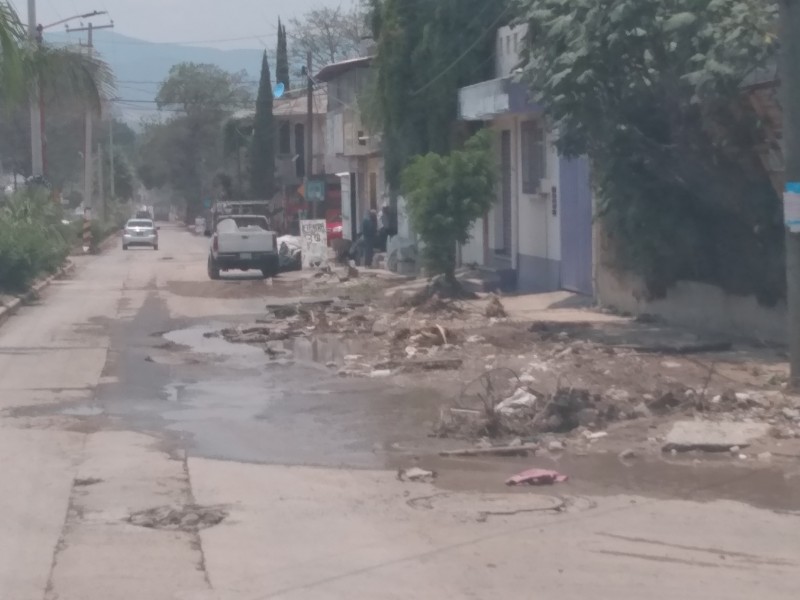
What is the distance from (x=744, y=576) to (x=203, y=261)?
4100 centimetres

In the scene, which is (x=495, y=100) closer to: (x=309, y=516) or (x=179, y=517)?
(x=309, y=516)

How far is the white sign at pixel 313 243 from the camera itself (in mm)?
38969

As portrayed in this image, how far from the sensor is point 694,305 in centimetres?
1788

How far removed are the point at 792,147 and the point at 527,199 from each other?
13.8m

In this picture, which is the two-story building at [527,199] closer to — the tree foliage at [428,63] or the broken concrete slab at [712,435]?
the tree foliage at [428,63]

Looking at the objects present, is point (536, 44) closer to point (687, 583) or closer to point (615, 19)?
point (615, 19)

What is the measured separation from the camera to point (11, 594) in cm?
689

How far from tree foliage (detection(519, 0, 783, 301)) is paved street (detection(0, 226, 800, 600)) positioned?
4547mm

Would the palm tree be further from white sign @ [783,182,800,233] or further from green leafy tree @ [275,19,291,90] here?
green leafy tree @ [275,19,291,90]

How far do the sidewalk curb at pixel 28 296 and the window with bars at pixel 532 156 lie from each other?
10.5 meters

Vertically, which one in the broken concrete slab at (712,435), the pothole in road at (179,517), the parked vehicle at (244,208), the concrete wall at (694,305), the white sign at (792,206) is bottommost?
the pothole in road at (179,517)

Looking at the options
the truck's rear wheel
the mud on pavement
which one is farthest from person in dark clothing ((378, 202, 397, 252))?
the mud on pavement

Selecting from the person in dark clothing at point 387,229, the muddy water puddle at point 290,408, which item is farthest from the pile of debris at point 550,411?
the person in dark clothing at point 387,229

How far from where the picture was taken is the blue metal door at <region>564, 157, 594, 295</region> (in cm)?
2202
